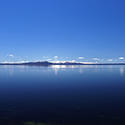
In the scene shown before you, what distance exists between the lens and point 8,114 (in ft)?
45.7

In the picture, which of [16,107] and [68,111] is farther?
[16,107]

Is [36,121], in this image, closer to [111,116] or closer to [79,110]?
[79,110]

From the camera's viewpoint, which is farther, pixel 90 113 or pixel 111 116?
pixel 90 113

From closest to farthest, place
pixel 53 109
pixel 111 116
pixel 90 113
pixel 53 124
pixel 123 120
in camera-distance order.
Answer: pixel 53 124 → pixel 123 120 → pixel 111 116 → pixel 90 113 → pixel 53 109

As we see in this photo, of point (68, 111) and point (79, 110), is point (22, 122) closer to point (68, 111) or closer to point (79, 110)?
point (68, 111)

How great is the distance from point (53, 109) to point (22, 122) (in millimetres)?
4437

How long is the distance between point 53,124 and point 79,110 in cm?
442

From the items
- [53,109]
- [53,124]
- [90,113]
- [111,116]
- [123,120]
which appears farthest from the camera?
[53,109]

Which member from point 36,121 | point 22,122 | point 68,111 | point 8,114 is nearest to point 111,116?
point 68,111

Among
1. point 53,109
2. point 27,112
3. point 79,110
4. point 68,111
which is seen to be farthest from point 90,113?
point 27,112

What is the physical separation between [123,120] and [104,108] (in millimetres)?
3435

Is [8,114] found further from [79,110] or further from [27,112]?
[79,110]

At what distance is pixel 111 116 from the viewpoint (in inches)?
531

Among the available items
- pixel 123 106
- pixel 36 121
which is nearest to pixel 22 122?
pixel 36 121
